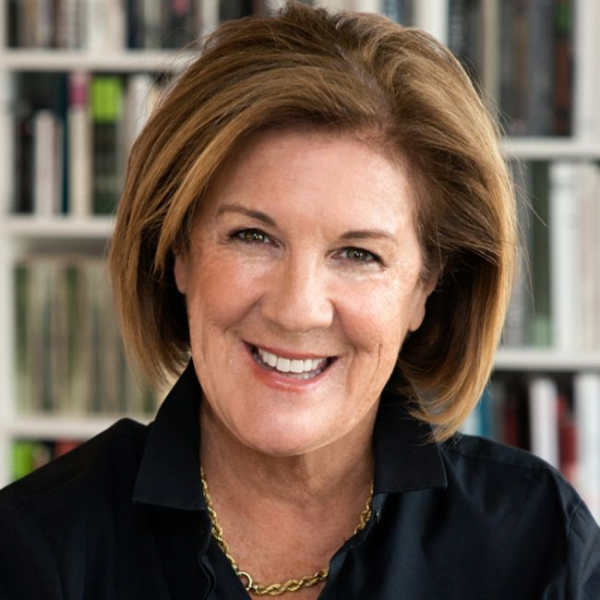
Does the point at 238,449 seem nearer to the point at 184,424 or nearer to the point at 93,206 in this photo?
the point at 184,424

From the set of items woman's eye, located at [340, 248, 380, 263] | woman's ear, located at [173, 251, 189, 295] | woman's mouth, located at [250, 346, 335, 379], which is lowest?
woman's mouth, located at [250, 346, 335, 379]

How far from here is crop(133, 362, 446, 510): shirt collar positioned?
1.43m

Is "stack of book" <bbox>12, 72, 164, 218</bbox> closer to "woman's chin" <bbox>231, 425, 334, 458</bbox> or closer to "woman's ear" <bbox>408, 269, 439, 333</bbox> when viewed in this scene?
"woman's ear" <bbox>408, 269, 439, 333</bbox>

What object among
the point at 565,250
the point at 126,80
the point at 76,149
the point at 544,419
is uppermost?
the point at 126,80

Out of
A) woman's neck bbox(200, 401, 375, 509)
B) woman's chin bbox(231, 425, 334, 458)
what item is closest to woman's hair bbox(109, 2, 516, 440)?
woman's neck bbox(200, 401, 375, 509)

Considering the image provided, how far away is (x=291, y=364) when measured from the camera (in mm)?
1365

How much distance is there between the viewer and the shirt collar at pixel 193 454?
1.43 meters

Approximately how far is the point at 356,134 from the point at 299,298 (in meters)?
0.20

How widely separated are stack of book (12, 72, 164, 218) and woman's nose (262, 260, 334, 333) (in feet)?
4.94

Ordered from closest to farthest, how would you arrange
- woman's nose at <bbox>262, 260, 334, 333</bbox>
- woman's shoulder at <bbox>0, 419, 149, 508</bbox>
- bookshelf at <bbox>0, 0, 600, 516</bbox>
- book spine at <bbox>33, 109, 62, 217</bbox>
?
woman's nose at <bbox>262, 260, 334, 333</bbox>
woman's shoulder at <bbox>0, 419, 149, 508</bbox>
bookshelf at <bbox>0, 0, 600, 516</bbox>
book spine at <bbox>33, 109, 62, 217</bbox>

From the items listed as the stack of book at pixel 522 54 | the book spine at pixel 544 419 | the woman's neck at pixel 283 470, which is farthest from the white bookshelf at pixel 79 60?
the woman's neck at pixel 283 470

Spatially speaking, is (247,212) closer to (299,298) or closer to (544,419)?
(299,298)

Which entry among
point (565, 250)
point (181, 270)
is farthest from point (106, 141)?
point (181, 270)

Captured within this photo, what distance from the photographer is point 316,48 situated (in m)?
1.39
